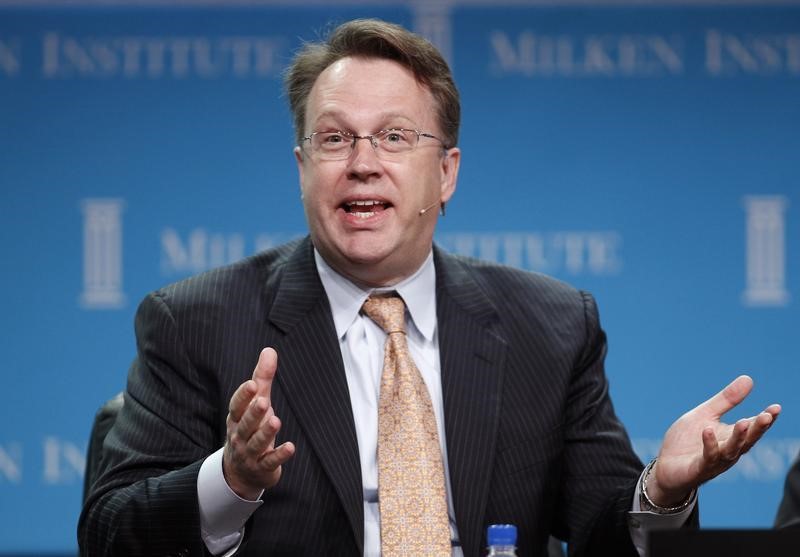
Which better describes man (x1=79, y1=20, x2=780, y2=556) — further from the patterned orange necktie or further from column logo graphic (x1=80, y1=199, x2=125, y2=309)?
column logo graphic (x1=80, y1=199, x2=125, y2=309)

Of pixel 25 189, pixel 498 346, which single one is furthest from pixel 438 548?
pixel 25 189

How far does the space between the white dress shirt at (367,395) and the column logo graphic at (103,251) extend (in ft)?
5.40

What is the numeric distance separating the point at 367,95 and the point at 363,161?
156 mm

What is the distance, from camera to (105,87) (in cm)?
418

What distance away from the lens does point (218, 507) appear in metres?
2.14

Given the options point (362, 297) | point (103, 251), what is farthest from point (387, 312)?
point (103, 251)

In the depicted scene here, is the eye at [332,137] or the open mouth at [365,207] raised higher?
the eye at [332,137]

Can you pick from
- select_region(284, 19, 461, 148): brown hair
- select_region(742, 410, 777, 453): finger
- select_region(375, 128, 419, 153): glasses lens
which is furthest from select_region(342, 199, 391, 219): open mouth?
select_region(742, 410, 777, 453): finger

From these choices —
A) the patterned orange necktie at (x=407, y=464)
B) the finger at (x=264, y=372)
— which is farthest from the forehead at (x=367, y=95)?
the finger at (x=264, y=372)

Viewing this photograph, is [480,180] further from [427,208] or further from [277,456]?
[277,456]

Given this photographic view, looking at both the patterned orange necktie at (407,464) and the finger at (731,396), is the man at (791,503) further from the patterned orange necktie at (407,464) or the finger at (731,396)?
the patterned orange necktie at (407,464)

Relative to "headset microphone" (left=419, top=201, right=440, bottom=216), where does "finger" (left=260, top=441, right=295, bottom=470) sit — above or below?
below

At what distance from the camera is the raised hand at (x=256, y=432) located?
1.91 m

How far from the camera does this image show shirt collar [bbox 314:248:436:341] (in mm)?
2572
